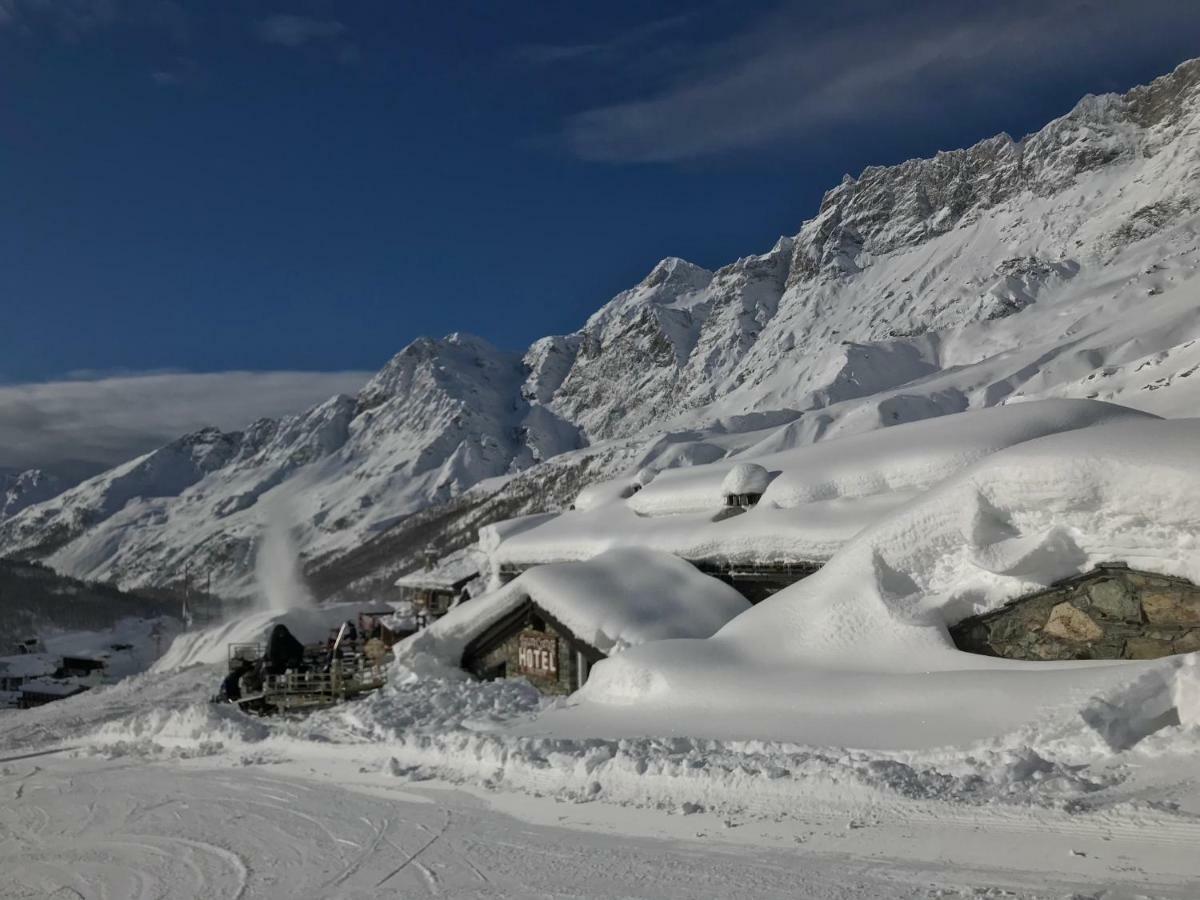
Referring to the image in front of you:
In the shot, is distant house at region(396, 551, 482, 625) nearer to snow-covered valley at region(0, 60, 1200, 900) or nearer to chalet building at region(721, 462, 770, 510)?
snow-covered valley at region(0, 60, 1200, 900)

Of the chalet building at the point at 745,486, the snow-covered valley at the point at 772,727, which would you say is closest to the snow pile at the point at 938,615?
the snow-covered valley at the point at 772,727

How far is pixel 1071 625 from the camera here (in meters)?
11.9

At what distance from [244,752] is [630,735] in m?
6.99

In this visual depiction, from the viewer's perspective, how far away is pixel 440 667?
67.2 ft

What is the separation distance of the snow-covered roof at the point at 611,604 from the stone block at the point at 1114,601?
7.54 meters

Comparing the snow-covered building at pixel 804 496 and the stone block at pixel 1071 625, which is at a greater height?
the snow-covered building at pixel 804 496

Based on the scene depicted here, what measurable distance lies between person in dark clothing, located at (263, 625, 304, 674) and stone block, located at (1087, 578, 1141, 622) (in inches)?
910

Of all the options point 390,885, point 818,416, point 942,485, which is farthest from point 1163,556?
point 818,416

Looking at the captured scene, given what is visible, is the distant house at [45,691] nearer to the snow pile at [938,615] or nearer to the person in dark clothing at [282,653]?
the person in dark clothing at [282,653]

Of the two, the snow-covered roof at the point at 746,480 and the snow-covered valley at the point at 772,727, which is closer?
the snow-covered valley at the point at 772,727

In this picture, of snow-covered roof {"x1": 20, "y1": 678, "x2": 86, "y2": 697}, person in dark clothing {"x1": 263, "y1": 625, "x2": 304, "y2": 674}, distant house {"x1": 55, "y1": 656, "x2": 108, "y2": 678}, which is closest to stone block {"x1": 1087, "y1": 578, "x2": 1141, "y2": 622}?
person in dark clothing {"x1": 263, "y1": 625, "x2": 304, "y2": 674}

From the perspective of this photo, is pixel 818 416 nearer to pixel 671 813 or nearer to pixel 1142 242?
pixel 1142 242

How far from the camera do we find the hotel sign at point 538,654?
63.3ft

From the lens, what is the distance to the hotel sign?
19.3m
